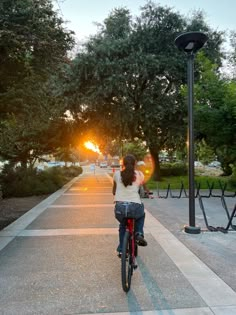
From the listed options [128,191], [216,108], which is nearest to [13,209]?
[216,108]

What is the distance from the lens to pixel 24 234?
25.8ft

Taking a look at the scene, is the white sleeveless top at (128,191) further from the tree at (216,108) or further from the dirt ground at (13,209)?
the tree at (216,108)

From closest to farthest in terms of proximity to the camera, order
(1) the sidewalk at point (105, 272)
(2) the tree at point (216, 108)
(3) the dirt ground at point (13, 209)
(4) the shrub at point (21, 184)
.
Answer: (1) the sidewalk at point (105, 272) → (3) the dirt ground at point (13, 209) → (2) the tree at point (216, 108) → (4) the shrub at point (21, 184)

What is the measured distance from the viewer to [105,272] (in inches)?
202

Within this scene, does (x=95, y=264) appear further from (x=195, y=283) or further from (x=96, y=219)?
(x=96, y=219)

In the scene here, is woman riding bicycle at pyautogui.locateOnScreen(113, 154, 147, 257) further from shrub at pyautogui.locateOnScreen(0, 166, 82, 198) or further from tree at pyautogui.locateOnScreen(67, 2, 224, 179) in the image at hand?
tree at pyautogui.locateOnScreen(67, 2, 224, 179)

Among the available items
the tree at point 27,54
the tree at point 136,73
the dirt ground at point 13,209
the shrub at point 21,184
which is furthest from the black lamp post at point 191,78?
the tree at point 136,73

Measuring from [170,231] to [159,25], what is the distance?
16832mm

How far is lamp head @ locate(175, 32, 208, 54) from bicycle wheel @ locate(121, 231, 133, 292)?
498 cm

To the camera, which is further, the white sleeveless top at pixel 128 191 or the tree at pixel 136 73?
the tree at pixel 136 73

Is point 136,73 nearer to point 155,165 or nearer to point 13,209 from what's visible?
point 155,165

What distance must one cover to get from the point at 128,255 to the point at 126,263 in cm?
20

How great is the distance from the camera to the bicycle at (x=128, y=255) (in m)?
4.30

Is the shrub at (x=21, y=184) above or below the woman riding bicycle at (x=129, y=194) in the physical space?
below
